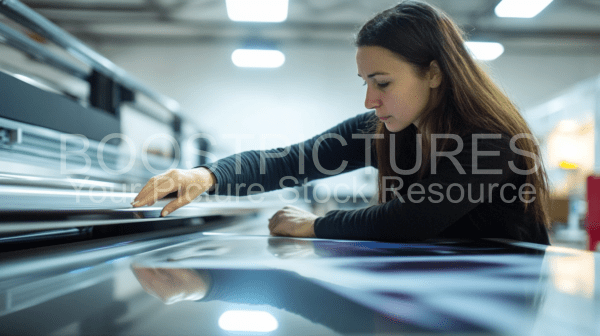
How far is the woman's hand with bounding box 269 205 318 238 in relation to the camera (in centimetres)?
70

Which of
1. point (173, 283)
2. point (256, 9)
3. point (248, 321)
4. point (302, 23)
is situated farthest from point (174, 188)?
point (302, 23)

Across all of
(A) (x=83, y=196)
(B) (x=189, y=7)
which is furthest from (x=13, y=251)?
(B) (x=189, y=7)

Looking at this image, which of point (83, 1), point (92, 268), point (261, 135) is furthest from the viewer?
point (261, 135)

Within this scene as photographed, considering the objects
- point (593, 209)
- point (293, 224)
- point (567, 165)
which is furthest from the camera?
point (567, 165)

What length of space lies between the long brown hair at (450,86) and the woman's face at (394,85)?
0.6 inches

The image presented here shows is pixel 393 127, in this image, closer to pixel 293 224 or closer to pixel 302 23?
pixel 293 224

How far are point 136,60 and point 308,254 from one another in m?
5.39

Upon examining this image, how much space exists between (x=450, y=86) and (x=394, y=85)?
11cm

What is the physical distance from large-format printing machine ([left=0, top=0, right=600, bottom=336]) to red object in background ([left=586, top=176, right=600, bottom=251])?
221 centimetres

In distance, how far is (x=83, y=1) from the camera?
398 cm

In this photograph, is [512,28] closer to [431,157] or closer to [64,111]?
[431,157]

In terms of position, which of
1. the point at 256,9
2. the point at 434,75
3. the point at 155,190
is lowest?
the point at 155,190

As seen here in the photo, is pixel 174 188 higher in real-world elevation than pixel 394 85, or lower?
lower

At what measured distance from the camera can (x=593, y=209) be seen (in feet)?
7.36
